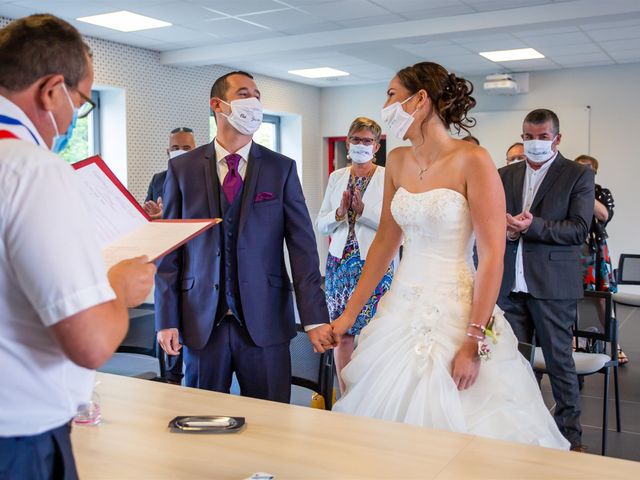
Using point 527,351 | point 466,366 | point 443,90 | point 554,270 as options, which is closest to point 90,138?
point 554,270

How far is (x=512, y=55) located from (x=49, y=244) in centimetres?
929

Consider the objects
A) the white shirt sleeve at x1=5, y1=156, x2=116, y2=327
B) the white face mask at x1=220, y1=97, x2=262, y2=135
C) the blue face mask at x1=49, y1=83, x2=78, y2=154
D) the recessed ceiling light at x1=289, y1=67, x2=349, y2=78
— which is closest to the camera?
the white shirt sleeve at x1=5, y1=156, x2=116, y2=327

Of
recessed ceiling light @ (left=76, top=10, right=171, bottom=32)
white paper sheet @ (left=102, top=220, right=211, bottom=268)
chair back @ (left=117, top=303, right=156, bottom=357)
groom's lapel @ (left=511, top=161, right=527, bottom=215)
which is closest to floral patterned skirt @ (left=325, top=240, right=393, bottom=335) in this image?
groom's lapel @ (left=511, top=161, right=527, bottom=215)

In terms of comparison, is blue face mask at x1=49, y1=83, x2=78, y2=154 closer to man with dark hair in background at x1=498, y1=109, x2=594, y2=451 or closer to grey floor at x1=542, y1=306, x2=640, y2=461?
man with dark hair in background at x1=498, y1=109, x2=594, y2=451

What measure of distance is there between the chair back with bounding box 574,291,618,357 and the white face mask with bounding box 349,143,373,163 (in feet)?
5.07

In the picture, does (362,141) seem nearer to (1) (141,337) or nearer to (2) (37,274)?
(1) (141,337)

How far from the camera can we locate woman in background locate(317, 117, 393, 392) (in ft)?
14.2

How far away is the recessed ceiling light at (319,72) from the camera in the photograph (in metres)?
10.8

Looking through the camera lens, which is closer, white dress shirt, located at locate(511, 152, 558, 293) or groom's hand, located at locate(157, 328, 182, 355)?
groom's hand, located at locate(157, 328, 182, 355)

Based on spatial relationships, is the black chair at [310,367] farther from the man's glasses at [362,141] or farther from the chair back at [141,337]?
the man's glasses at [362,141]

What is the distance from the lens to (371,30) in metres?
7.77

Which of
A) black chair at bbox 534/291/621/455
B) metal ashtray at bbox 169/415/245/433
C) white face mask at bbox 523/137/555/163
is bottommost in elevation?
black chair at bbox 534/291/621/455

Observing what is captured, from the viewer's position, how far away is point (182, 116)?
9484 mm

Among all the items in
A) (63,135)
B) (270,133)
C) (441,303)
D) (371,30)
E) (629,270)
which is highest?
(371,30)
